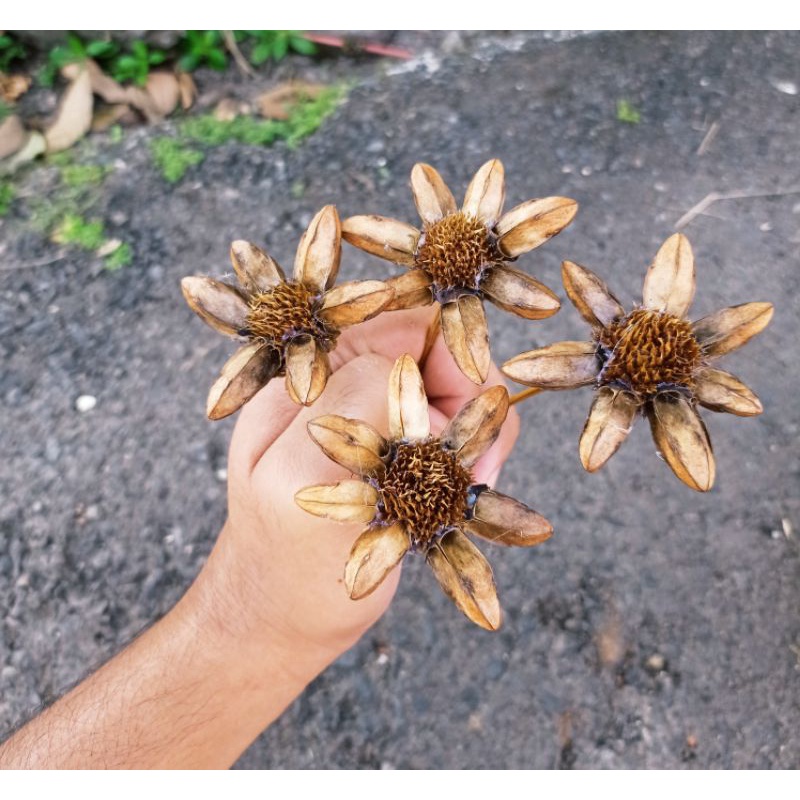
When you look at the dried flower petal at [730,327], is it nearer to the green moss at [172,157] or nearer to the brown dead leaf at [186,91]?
the green moss at [172,157]

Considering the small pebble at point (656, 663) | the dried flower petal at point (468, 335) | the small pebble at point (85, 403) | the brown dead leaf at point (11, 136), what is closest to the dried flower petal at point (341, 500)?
the dried flower petal at point (468, 335)

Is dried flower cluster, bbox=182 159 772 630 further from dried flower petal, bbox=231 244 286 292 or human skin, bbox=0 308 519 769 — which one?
human skin, bbox=0 308 519 769

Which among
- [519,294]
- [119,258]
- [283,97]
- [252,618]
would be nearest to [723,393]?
[519,294]

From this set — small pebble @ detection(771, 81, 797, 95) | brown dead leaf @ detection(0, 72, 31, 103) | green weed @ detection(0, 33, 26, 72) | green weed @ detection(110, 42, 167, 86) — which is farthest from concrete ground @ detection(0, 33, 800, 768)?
green weed @ detection(0, 33, 26, 72)

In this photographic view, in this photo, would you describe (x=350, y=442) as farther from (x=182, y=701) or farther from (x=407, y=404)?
(x=182, y=701)

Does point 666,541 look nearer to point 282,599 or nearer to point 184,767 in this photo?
point 282,599
